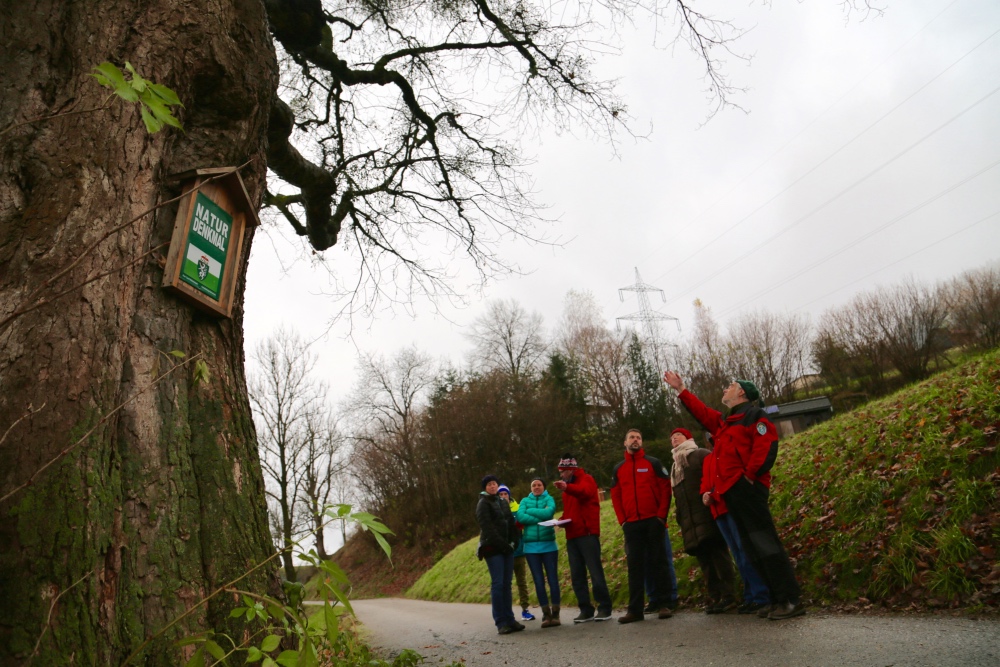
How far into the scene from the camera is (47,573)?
2.10 m

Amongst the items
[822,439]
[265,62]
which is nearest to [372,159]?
[265,62]

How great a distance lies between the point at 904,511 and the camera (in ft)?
18.5

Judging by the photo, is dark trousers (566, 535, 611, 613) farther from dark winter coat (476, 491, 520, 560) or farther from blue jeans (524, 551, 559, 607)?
dark winter coat (476, 491, 520, 560)

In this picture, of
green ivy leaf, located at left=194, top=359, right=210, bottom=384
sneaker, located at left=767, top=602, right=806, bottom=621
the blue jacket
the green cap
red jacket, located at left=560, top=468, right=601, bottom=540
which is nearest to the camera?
green ivy leaf, located at left=194, top=359, right=210, bottom=384

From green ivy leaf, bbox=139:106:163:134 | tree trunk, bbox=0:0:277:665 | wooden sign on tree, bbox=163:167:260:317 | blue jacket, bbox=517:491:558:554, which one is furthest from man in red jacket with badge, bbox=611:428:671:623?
green ivy leaf, bbox=139:106:163:134

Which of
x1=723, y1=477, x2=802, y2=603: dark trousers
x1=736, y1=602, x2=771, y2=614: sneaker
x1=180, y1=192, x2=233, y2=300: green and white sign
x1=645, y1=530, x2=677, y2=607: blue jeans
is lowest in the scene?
x1=736, y1=602, x2=771, y2=614: sneaker

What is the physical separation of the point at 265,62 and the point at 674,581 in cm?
627

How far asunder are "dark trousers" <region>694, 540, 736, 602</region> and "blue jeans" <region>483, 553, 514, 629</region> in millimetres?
2164

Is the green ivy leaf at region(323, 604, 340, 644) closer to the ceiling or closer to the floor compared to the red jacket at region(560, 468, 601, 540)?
closer to the floor

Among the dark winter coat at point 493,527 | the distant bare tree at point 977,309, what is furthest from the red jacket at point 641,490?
the distant bare tree at point 977,309

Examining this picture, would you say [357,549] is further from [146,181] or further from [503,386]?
[146,181]

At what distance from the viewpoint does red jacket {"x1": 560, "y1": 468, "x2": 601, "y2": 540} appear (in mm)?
7371

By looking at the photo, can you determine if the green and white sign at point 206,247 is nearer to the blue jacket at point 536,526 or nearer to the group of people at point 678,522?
the group of people at point 678,522

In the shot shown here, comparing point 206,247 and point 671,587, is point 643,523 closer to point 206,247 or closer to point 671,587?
point 671,587
